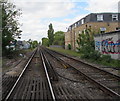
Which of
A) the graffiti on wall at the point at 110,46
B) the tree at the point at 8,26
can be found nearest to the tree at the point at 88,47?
the graffiti on wall at the point at 110,46

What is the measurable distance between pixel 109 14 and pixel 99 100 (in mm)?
36006

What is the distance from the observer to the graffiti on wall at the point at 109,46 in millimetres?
16172

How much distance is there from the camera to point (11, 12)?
25.1 metres

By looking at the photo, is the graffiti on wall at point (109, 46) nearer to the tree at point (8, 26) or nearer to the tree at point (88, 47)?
the tree at point (88, 47)

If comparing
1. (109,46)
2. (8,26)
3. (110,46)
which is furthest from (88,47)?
(8,26)

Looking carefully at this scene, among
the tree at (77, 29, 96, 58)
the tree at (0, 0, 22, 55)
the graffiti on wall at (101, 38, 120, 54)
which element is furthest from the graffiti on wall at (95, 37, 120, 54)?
the tree at (0, 0, 22, 55)

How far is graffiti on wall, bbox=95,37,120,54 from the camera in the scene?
53.1ft

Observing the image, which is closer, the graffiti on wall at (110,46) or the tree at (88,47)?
the graffiti on wall at (110,46)

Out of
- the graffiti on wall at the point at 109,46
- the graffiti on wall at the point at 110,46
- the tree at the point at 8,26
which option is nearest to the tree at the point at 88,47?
the graffiti on wall at the point at 109,46

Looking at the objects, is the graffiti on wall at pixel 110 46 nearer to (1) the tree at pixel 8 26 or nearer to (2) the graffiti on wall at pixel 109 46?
(2) the graffiti on wall at pixel 109 46

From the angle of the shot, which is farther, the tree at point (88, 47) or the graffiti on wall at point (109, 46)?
the tree at point (88, 47)

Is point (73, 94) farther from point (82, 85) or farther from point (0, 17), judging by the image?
point (0, 17)

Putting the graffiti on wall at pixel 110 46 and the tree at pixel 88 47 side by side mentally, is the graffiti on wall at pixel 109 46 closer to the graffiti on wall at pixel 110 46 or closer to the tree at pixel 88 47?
the graffiti on wall at pixel 110 46

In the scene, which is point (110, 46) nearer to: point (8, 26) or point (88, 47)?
point (88, 47)
